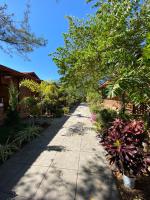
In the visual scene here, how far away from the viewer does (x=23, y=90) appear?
15883 mm

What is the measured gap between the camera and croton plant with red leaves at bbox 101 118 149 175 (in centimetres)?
384

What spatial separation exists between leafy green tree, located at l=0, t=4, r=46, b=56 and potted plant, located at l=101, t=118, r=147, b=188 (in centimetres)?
620

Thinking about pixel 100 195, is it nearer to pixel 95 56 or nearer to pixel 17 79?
pixel 95 56

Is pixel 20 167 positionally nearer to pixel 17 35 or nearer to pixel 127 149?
pixel 127 149

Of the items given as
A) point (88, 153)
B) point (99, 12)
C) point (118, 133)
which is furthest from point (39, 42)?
point (118, 133)

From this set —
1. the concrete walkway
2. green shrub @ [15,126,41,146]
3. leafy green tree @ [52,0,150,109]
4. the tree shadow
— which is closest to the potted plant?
the concrete walkway

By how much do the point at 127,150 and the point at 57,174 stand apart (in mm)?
2010

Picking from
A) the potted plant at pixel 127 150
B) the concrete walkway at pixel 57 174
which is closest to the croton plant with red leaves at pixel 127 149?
the potted plant at pixel 127 150

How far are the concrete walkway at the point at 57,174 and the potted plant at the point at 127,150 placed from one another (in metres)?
0.55

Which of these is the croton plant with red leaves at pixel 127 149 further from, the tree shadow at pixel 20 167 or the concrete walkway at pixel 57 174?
the tree shadow at pixel 20 167

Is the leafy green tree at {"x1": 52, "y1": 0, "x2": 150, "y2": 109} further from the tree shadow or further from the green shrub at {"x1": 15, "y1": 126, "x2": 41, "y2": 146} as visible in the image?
the tree shadow

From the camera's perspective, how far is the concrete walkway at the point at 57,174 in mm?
3826

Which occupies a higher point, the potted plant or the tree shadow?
the potted plant

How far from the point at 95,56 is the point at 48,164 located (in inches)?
166
